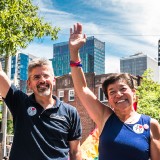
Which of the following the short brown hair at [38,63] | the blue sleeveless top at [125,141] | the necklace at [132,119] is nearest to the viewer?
the blue sleeveless top at [125,141]

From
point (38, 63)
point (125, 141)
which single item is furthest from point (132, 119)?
point (38, 63)

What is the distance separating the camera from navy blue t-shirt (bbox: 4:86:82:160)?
359 cm

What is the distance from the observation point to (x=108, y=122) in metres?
3.28

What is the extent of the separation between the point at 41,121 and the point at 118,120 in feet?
2.73

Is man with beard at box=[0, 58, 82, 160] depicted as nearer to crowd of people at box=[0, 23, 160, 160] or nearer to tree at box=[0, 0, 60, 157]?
crowd of people at box=[0, 23, 160, 160]

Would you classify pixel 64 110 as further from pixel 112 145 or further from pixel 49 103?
pixel 112 145

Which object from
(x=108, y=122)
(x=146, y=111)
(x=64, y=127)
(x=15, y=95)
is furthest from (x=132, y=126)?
(x=146, y=111)

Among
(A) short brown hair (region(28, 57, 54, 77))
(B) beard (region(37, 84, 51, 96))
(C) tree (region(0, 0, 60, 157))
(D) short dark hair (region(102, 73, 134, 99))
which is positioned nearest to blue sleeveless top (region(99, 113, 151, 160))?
(D) short dark hair (region(102, 73, 134, 99))

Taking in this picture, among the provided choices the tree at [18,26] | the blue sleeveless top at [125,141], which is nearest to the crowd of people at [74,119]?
the blue sleeveless top at [125,141]

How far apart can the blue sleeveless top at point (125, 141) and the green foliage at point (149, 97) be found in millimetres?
24791

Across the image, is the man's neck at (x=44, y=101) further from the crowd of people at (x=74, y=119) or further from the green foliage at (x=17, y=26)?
the green foliage at (x=17, y=26)

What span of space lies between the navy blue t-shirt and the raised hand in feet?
2.34

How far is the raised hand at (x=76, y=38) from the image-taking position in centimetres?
349

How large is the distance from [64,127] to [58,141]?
0.17m
